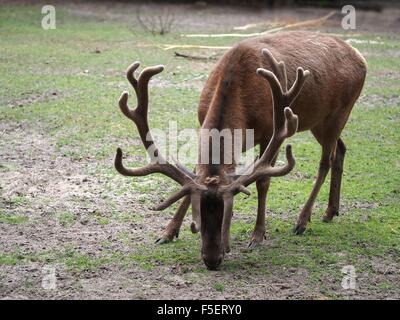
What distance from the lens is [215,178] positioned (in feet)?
18.2

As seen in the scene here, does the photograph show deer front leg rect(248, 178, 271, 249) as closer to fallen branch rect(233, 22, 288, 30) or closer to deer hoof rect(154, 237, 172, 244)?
deer hoof rect(154, 237, 172, 244)

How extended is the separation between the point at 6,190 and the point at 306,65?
3.10 m

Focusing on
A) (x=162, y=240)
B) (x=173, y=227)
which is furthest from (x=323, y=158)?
(x=162, y=240)

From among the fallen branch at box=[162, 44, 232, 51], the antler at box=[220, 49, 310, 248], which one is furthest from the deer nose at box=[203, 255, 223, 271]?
the fallen branch at box=[162, 44, 232, 51]

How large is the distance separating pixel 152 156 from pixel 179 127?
4011 millimetres

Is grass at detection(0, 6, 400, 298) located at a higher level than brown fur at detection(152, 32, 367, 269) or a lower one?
lower

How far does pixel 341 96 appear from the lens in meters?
7.04

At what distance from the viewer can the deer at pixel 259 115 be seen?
220 inches

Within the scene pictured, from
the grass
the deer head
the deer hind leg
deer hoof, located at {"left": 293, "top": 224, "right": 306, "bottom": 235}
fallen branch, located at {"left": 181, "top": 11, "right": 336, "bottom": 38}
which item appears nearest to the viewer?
the deer head

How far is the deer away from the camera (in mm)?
5578

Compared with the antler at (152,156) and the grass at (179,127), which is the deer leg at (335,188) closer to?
the grass at (179,127)

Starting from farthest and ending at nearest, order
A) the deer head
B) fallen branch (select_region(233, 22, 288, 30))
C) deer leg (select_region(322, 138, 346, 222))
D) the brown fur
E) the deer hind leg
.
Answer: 1. fallen branch (select_region(233, 22, 288, 30))
2. deer leg (select_region(322, 138, 346, 222))
3. the deer hind leg
4. the brown fur
5. the deer head

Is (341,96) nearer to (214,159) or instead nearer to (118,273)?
(214,159)
